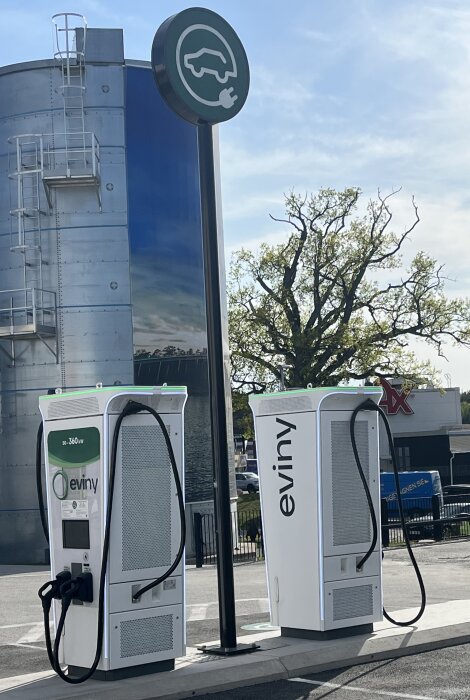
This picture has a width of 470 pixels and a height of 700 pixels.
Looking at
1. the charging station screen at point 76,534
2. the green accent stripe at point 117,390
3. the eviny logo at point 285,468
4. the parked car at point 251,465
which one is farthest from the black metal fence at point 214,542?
the parked car at point 251,465

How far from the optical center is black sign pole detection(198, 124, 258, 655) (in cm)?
1017

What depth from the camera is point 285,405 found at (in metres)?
10.7

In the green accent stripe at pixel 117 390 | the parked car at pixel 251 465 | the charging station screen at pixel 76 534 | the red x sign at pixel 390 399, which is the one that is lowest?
the charging station screen at pixel 76 534

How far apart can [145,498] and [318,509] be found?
193cm

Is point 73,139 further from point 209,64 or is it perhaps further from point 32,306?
point 209,64

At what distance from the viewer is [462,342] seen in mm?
50781

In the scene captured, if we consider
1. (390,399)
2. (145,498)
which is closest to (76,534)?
→ (145,498)

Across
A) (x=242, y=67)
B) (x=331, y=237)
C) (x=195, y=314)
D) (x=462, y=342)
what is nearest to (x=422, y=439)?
(x=462, y=342)

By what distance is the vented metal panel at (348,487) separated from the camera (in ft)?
34.6

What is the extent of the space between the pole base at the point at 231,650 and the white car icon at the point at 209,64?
18.6 ft

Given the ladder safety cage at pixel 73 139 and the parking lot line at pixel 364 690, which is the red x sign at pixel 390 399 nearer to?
the ladder safety cage at pixel 73 139

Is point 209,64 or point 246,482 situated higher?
point 209,64

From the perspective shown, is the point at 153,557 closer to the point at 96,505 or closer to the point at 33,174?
the point at 96,505

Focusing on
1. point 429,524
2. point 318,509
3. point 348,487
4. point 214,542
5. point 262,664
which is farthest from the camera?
point 214,542
